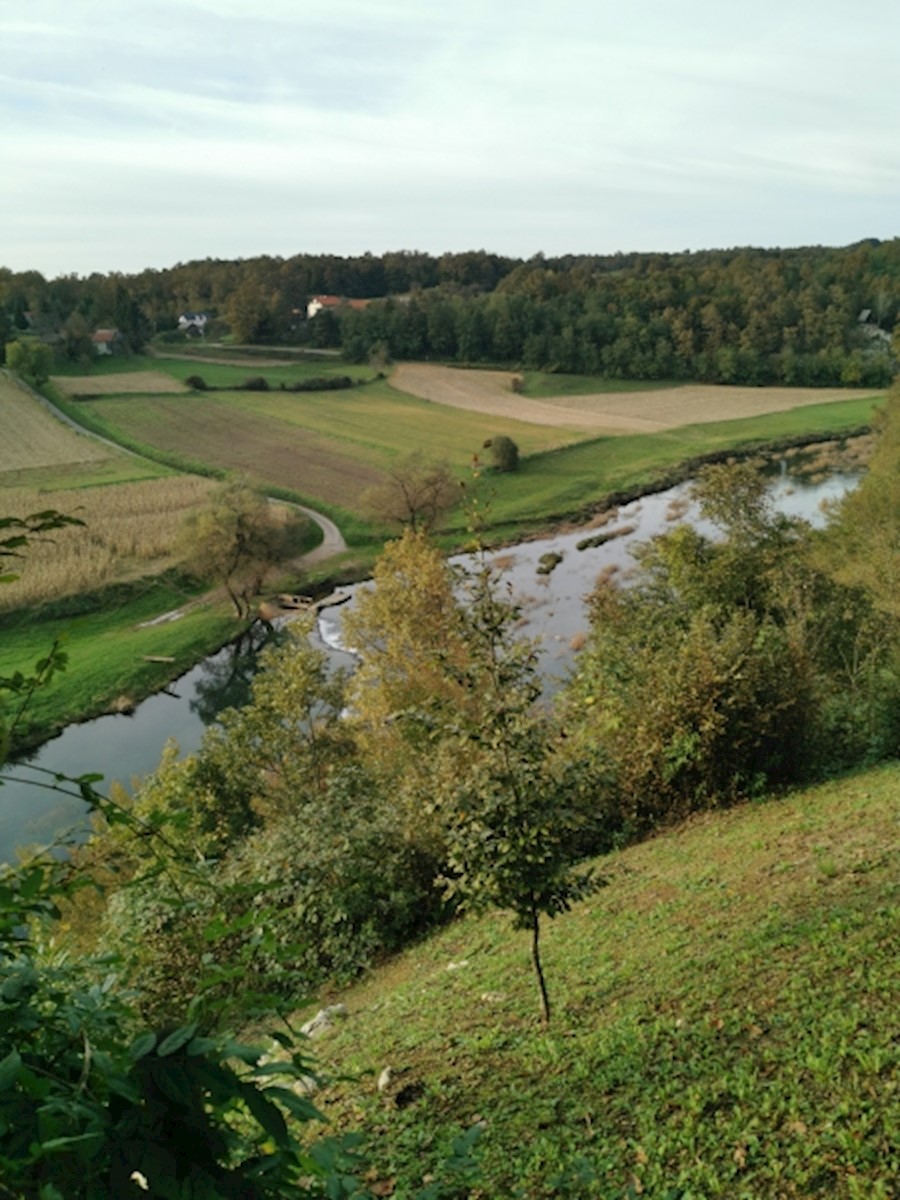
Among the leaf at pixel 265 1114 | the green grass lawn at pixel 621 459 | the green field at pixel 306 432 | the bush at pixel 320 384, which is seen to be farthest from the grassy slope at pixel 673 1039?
the bush at pixel 320 384

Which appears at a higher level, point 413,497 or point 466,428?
point 466,428

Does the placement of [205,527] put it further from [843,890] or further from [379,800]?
[843,890]

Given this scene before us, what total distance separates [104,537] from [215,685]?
49.9 ft

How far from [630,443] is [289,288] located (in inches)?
3167

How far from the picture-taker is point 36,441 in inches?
2633

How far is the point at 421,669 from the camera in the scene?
72.9ft

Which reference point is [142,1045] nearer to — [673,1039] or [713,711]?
[673,1039]

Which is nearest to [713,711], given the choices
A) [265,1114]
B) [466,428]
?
[265,1114]

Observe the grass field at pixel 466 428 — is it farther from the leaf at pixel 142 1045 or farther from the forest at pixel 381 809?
the leaf at pixel 142 1045

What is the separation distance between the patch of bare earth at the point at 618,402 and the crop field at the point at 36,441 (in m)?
34.9

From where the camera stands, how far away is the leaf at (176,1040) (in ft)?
7.25

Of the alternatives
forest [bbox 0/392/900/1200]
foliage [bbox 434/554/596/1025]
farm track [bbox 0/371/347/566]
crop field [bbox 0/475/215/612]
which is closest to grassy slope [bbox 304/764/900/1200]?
forest [bbox 0/392/900/1200]

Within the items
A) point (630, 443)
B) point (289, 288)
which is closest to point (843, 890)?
point (630, 443)

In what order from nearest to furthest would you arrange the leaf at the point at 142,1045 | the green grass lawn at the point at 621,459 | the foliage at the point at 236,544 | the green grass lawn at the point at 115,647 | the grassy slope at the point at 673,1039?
the leaf at the point at 142,1045
the grassy slope at the point at 673,1039
the green grass lawn at the point at 115,647
the foliage at the point at 236,544
the green grass lawn at the point at 621,459
